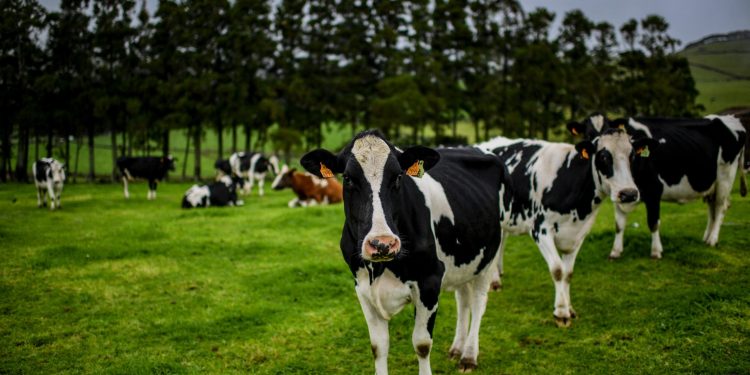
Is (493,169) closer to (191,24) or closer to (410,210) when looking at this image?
(410,210)

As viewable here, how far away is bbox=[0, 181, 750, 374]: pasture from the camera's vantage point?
5.58 m

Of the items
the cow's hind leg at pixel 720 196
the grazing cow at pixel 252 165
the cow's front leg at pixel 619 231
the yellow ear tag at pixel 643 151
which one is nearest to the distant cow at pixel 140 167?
the grazing cow at pixel 252 165

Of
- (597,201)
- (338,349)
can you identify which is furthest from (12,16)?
(597,201)

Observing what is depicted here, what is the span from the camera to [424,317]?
4367 millimetres

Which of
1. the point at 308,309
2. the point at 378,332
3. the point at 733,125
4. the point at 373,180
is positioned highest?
the point at 733,125

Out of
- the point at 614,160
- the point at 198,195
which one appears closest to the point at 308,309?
the point at 614,160

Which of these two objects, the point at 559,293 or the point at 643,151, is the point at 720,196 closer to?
the point at 643,151

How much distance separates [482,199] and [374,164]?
1828mm

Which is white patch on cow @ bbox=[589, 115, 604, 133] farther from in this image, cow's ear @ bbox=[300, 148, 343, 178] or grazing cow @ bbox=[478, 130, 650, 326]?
cow's ear @ bbox=[300, 148, 343, 178]

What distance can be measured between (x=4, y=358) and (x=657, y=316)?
25.5ft

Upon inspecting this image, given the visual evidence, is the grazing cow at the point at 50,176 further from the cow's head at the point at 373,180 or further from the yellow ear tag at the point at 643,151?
the yellow ear tag at the point at 643,151

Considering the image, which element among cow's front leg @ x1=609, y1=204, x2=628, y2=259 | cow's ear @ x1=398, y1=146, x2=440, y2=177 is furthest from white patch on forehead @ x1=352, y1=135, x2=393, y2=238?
cow's front leg @ x1=609, y1=204, x2=628, y2=259

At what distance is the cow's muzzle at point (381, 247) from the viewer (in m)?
3.52

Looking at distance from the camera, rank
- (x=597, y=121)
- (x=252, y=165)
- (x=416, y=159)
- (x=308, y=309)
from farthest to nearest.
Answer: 1. (x=252, y=165)
2. (x=597, y=121)
3. (x=308, y=309)
4. (x=416, y=159)
